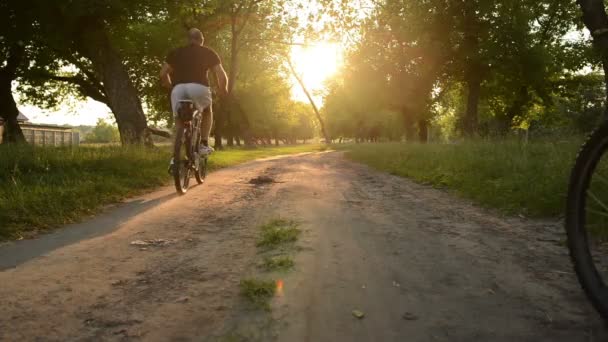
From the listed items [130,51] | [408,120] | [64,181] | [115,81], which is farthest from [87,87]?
[408,120]

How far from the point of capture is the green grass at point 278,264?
279 cm

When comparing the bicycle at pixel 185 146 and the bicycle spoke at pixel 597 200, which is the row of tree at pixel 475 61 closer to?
the bicycle at pixel 185 146

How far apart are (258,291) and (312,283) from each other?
0.33 metres

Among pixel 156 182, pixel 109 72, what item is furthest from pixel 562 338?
pixel 109 72

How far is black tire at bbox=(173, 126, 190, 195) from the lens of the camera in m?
6.42

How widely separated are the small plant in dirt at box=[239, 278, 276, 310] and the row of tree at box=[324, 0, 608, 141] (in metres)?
16.3

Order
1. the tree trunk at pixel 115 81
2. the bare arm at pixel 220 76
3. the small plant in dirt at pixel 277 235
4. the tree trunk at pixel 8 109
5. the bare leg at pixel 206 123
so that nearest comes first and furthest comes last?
the small plant in dirt at pixel 277 235 → the bare arm at pixel 220 76 → the bare leg at pixel 206 123 → the tree trunk at pixel 115 81 → the tree trunk at pixel 8 109

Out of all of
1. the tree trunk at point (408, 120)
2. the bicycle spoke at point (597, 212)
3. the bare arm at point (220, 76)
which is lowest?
the bicycle spoke at point (597, 212)

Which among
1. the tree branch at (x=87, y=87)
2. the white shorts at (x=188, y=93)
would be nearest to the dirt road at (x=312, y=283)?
the white shorts at (x=188, y=93)

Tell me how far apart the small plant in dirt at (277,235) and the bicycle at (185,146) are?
2915 mm

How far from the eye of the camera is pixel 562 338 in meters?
1.92

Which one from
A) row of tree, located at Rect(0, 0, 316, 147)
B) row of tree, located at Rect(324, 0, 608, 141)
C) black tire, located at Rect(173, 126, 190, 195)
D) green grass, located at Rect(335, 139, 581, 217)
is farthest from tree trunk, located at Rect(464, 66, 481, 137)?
black tire, located at Rect(173, 126, 190, 195)

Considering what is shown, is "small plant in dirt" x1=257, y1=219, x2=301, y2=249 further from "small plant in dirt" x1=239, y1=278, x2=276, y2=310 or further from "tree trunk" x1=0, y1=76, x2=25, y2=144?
"tree trunk" x1=0, y1=76, x2=25, y2=144

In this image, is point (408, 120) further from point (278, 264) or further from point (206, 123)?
point (278, 264)
